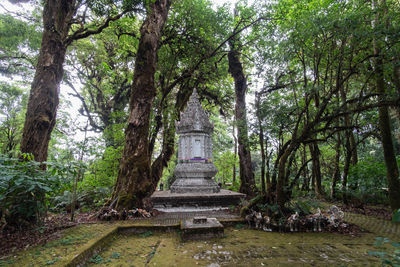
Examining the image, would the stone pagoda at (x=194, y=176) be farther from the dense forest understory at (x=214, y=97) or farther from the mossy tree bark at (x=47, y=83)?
the mossy tree bark at (x=47, y=83)

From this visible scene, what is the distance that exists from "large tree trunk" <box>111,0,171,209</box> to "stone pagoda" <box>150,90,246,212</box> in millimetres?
922

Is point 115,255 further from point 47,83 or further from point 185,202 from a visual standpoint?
point 47,83

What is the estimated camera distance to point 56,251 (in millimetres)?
2963

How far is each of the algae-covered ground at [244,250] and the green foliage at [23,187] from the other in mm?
1539

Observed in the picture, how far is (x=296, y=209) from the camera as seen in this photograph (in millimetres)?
4836

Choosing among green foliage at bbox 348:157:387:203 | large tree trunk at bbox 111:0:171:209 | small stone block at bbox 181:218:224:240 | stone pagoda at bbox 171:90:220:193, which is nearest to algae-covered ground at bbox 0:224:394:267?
small stone block at bbox 181:218:224:240

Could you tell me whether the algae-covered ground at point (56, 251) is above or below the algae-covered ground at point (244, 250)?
above

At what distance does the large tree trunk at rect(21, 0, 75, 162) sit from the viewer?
473 cm

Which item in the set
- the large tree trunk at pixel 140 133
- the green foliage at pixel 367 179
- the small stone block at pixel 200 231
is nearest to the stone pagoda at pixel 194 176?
the large tree trunk at pixel 140 133

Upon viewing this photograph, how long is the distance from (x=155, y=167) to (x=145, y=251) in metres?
7.47

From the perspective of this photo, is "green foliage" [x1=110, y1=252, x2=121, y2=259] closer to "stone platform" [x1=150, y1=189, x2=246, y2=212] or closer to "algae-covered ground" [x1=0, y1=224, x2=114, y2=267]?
"algae-covered ground" [x1=0, y1=224, x2=114, y2=267]

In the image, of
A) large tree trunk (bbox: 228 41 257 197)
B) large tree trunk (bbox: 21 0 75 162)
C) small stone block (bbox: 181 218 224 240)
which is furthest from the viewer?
large tree trunk (bbox: 228 41 257 197)

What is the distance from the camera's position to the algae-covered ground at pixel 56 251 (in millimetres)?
2594

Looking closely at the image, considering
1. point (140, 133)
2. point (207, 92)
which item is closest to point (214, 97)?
point (207, 92)
